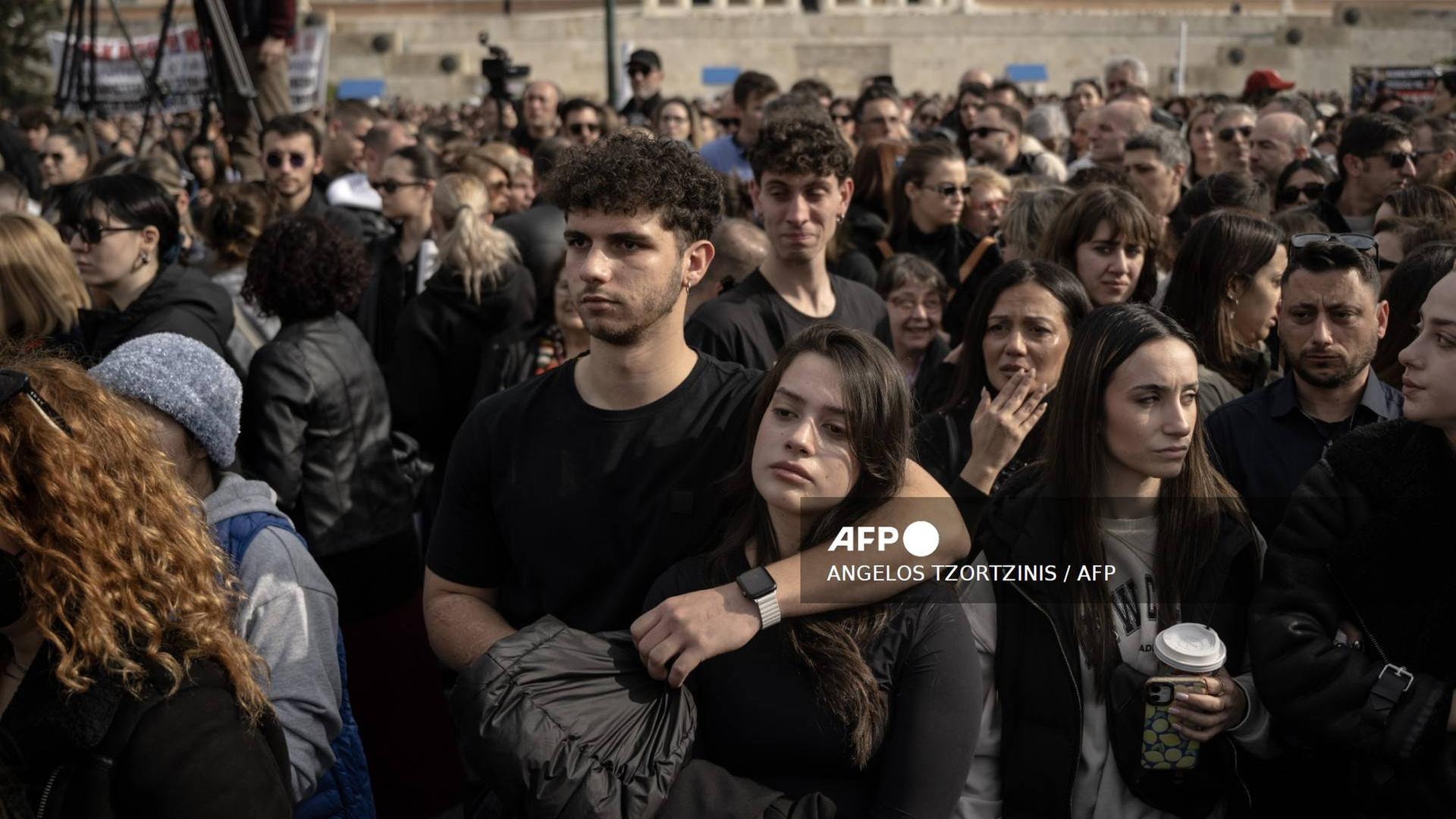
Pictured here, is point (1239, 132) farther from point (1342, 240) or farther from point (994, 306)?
point (994, 306)

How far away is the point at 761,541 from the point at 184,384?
49.6 inches

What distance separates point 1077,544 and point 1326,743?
1.89ft

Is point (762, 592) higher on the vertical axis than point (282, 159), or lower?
lower

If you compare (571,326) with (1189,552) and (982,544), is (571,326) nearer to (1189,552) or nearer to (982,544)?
(982,544)

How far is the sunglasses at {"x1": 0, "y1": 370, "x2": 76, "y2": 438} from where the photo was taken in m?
1.93

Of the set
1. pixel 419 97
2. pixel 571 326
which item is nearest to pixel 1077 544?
pixel 571 326

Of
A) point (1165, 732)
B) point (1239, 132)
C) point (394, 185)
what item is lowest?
point (1165, 732)

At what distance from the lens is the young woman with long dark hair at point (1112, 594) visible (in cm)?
257

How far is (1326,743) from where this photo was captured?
2488 millimetres

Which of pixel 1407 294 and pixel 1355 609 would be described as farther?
pixel 1407 294

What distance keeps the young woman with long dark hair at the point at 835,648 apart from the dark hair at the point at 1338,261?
1.40 metres

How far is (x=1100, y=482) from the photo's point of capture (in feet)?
9.02

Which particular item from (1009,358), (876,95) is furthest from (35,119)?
(1009,358)

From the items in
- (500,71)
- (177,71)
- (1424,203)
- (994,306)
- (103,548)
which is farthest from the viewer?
(500,71)
